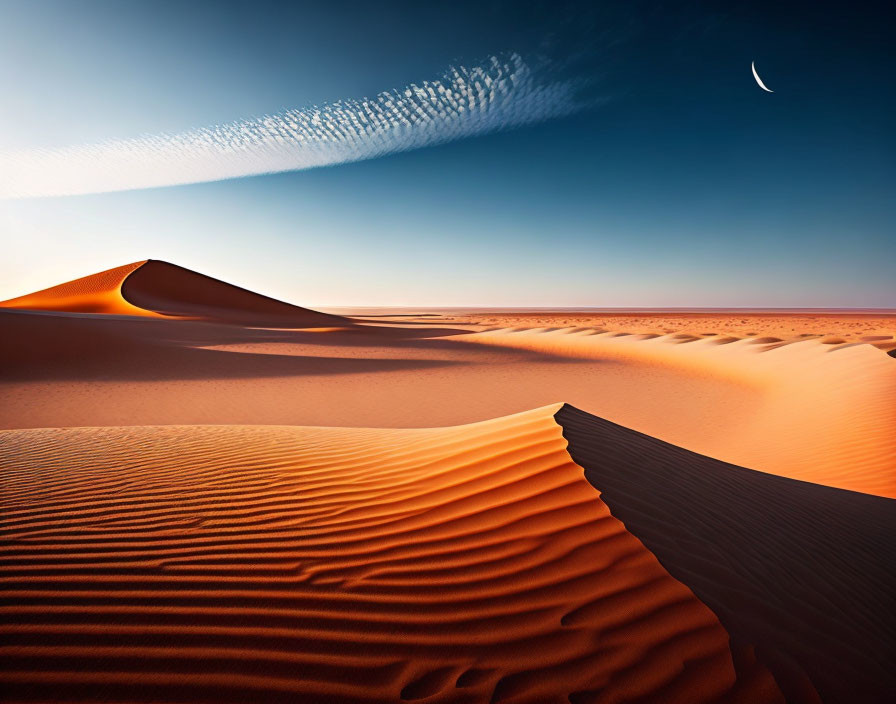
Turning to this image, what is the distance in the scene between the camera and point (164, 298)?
48062 mm

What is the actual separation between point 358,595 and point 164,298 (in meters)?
56.3

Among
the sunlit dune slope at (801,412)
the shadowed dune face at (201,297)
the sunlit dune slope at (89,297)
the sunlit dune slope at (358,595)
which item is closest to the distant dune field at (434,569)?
the sunlit dune slope at (358,595)

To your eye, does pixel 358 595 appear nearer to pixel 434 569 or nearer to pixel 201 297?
pixel 434 569

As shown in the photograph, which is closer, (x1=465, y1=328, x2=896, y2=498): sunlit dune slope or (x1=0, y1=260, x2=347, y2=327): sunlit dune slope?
(x1=465, y1=328, x2=896, y2=498): sunlit dune slope

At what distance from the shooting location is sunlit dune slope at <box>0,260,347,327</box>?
4253cm

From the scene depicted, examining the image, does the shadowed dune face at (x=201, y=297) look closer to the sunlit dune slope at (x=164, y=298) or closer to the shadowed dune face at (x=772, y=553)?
the sunlit dune slope at (x=164, y=298)

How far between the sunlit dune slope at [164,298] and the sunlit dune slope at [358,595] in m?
39.9

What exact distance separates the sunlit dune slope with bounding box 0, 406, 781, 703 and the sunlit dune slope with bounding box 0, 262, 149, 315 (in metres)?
42.7

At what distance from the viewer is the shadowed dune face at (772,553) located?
1780 mm

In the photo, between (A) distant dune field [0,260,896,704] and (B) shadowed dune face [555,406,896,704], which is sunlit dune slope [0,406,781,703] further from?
(B) shadowed dune face [555,406,896,704]

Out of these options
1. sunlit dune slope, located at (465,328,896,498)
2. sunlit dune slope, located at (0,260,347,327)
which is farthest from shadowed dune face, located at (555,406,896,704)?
sunlit dune slope, located at (0,260,347,327)

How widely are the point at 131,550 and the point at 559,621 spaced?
2.19 metres

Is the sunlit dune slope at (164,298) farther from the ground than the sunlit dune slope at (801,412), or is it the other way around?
the sunlit dune slope at (164,298)

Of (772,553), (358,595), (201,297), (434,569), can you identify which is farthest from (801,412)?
(201,297)
